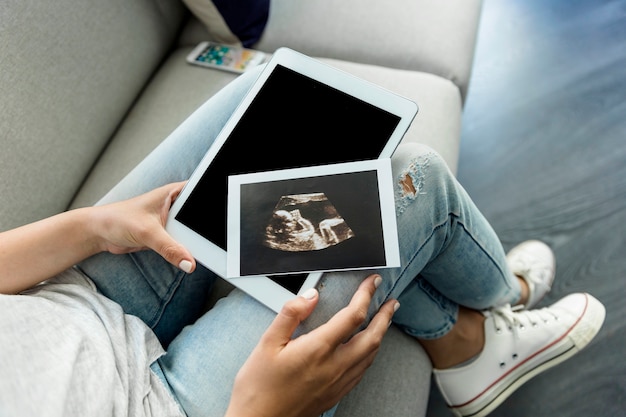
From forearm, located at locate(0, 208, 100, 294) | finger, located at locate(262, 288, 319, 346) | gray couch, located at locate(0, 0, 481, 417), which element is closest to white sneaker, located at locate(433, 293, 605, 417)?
gray couch, located at locate(0, 0, 481, 417)

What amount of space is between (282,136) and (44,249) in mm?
388

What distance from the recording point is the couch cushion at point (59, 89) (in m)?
0.82

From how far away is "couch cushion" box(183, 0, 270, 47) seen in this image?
108 cm

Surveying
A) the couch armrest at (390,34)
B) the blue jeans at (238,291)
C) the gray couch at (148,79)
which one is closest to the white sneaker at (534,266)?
the blue jeans at (238,291)

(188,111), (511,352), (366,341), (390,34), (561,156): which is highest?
(390,34)

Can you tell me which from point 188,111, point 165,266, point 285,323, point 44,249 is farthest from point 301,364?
point 188,111

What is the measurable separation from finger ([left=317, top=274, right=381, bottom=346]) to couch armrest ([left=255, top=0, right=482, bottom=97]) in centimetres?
71

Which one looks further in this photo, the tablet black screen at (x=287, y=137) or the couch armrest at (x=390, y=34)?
the couch armrest at (x=390, y=34)

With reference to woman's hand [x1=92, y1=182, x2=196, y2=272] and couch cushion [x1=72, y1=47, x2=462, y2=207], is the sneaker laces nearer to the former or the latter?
couch cushion [x1=72, y1=47, x2=462, y2=207]

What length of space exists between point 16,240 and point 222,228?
0.29 meters

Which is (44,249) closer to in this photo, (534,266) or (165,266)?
(165,266)

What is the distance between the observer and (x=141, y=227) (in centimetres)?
65

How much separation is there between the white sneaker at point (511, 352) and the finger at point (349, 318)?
39 cm

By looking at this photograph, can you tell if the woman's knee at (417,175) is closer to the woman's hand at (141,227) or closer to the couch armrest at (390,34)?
the woman's hand at (141,227)
